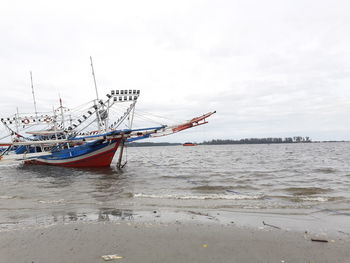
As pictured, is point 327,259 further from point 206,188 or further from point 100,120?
point 100,120

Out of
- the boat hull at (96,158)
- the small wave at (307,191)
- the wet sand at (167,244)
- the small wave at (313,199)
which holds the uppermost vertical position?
the boat hull at (96,158)

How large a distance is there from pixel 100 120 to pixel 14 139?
1380 cm

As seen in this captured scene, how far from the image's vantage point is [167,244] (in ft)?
18.1

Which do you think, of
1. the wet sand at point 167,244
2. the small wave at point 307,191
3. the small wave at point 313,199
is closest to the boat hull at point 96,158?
the small wave at point 307,191

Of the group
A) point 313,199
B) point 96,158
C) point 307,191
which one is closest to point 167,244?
point 313,199

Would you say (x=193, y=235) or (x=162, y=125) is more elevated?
(x=162, y=125)

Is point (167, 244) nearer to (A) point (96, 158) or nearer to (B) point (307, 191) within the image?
(B) point (307, 191)

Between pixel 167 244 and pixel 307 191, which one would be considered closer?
pixel 167 244

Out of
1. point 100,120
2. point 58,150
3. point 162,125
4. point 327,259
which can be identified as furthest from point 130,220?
point 58,150

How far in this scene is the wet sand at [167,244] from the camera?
15.9 feet

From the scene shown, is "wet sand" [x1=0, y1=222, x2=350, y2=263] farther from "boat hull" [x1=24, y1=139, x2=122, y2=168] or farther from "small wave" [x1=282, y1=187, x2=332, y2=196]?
"boat hull" [x1=24, y1=139, x2=122, y2=168]

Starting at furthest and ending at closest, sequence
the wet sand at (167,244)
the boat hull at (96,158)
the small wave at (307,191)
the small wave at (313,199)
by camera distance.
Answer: the boat hull at (96,158)
the small wave at (307,191)
the small wave at (313,199)
the wet sand at (167,244)

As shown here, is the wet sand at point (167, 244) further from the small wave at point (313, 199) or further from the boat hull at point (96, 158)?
the boat hull at point (96, 158)

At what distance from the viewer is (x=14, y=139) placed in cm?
3256
